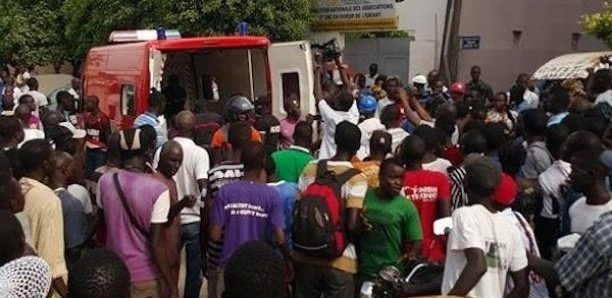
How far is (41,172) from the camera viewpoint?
5.00 m

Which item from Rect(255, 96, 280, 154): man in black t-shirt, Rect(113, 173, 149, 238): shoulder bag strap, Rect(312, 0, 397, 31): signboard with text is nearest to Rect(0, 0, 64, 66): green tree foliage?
Rect(312, 0, 397, 31): signboard with text

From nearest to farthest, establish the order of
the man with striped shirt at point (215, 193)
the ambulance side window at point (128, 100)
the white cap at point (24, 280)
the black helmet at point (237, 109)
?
1. the white cap at point (24, 280)
2. the man with striped shirt at point (215, 193)
3. the black helmet at point (237, 109)
4. the ambulance side window at point (128, 100)

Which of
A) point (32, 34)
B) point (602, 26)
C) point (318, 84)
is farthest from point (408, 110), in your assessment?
point (32, 34)

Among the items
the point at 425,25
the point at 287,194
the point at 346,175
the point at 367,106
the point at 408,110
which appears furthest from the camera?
the point at 425,25

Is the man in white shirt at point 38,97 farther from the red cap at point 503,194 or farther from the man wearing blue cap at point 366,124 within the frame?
the red cap at point 503,194

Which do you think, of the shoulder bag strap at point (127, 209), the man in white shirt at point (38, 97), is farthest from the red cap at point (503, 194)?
the man in white shirt at point (38, 97)

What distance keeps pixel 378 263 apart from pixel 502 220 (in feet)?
3.86

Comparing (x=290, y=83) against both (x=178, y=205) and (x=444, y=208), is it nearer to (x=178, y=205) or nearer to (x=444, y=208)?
(x=444, y=208)

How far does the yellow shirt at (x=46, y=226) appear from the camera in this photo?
14.6 feet

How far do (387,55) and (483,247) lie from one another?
1760cm

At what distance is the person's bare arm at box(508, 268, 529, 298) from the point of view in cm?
427

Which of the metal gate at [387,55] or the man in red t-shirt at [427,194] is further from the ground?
the man in red t-shirt at [427,194]

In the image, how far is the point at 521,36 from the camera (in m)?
23.2

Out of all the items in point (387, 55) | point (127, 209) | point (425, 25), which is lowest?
point (387, 55)
